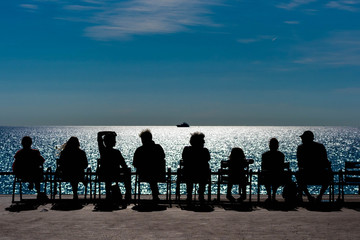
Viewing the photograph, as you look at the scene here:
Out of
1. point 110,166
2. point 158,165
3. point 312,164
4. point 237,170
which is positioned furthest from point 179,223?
point 312,164

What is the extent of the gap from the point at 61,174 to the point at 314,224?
20.3 feet

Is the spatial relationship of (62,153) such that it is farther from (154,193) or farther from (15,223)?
(15,223)

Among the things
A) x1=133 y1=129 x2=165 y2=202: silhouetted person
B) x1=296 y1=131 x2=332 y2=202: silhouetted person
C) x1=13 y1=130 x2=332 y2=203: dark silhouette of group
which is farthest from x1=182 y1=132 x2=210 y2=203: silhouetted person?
x1=296 y1=131 x2=332 y2=202: silhouetted person

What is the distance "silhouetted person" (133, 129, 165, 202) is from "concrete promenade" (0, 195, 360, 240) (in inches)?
30.6

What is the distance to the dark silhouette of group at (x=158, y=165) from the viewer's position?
12422 millimetres

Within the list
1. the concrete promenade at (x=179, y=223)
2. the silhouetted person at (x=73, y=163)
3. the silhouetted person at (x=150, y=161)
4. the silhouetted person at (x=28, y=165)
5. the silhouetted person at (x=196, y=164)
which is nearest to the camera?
the concrete promenade at (x=179, y=223)

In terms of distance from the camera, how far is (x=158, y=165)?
40.7ft

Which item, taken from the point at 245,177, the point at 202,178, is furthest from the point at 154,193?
the point at 245,177

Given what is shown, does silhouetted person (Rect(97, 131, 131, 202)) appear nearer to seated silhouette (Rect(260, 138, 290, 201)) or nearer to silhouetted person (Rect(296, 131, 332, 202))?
seated silhouette (Rect(260, 138, 290, 201))

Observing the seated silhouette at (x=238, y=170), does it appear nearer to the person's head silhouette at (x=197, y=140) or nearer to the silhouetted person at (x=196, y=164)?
the silhouetted person at (x=196, y=164)

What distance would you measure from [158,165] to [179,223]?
2.95 meters

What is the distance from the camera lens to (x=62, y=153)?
12.7 metres

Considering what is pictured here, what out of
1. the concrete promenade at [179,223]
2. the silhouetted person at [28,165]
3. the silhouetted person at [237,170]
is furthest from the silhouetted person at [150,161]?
the silhouetted person at [28,165]

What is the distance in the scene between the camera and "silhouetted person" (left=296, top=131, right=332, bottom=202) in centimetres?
1258
